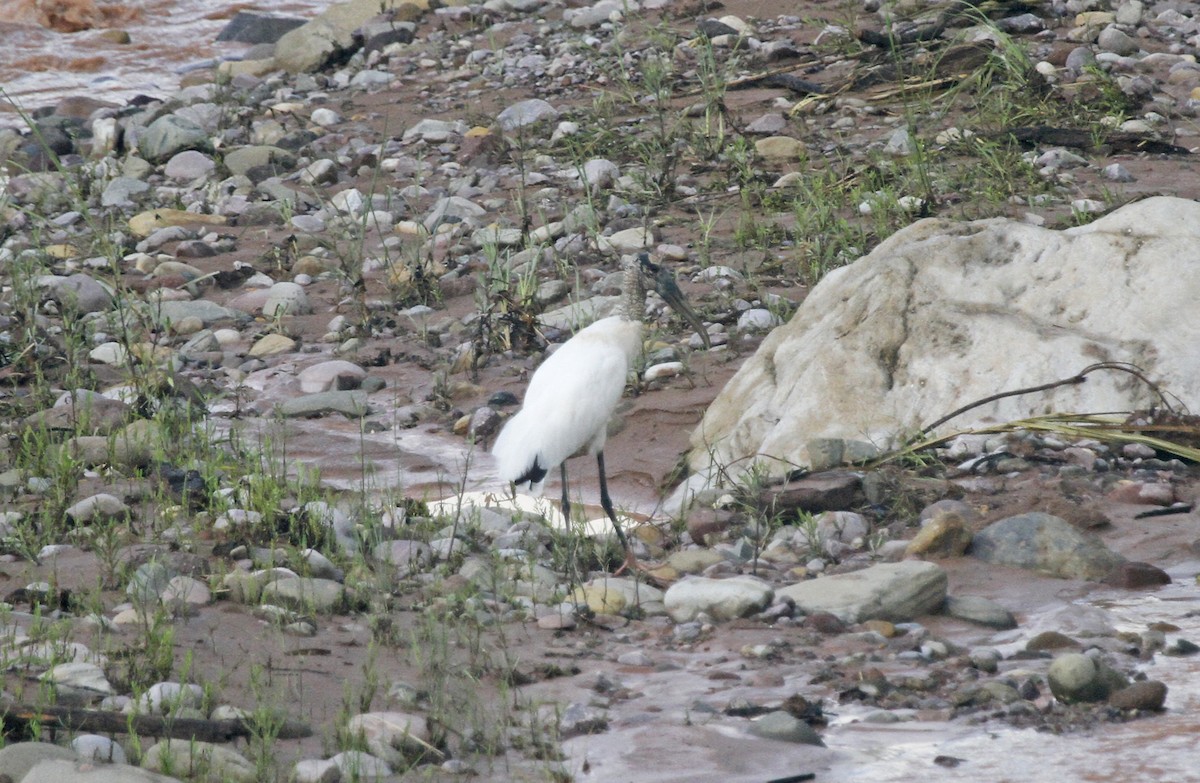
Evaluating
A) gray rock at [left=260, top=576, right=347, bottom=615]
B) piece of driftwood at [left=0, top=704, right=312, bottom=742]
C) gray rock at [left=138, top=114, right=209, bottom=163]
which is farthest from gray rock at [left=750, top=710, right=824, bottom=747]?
gray rock at [left=138, top=114, right=209, bottom=163]

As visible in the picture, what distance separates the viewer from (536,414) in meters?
5.25

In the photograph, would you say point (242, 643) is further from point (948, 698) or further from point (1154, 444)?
point (1154, 444)

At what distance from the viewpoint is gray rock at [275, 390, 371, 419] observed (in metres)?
6.61

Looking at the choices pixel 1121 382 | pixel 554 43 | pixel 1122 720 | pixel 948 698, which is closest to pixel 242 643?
pixel 948 698

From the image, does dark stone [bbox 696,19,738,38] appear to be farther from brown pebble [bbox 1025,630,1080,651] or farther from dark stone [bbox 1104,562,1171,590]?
brown pebble [bbox 1025,630,1080,651]

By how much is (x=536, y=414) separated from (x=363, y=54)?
8.38 metres

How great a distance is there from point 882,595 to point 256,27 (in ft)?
45.7

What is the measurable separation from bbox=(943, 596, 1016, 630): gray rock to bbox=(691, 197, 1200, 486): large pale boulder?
3.83 ft

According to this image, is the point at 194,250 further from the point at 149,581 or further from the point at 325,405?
the point at 149,581

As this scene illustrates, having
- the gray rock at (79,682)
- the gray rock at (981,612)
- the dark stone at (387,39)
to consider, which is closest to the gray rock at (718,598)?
the gray rock at (981,612)

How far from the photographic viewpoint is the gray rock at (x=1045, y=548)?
175 inches

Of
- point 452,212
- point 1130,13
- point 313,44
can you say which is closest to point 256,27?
point 313,44

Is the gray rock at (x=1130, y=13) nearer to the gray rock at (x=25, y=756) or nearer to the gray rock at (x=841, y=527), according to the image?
the gray rock at (x=841, y=527)

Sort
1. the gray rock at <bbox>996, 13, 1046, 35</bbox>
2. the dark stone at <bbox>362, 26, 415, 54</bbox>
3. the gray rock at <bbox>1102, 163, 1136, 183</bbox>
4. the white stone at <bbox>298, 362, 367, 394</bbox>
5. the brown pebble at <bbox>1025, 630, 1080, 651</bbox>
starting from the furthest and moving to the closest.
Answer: the dark stone at <bbox>362, 26, 415, 54</bbox>
the gray rock at <bbox>996, 13, 1046, 35</bbox>
the gray rock at <bbox>1102, 163, 1136, 183</bbox>
the white stone at <bbox>298, 362, 367, 394</bbox>
the brown pebble at <bbox>1025, 630, 1080, 651</bbox>
